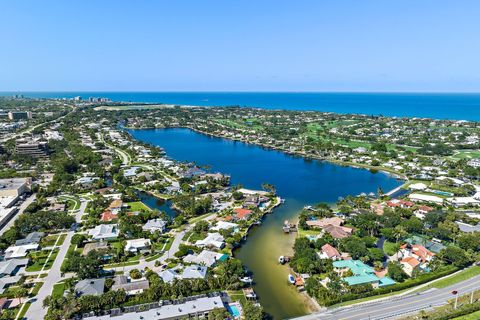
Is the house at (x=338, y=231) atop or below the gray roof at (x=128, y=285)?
below

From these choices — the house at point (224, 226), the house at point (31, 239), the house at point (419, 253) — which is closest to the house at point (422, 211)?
the house at point (419, 253)

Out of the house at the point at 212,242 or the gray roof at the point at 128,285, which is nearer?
the gray roof at the point at 128,285

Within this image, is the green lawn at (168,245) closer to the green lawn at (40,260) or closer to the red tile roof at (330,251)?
the green lawn at (40,260)

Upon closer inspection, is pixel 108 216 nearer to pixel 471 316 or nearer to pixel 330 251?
pixel 330 251

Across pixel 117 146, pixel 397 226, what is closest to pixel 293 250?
pixel 397 226

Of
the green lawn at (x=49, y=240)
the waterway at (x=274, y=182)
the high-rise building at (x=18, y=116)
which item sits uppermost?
the high-rise building at (x=18, y=116)

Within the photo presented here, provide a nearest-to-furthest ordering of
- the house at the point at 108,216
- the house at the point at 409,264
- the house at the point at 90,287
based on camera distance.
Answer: the house at the point at 90,287, the house at the point at 409,264, the house at the point at 108,216

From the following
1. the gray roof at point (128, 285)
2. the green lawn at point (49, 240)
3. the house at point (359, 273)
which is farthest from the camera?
the green lawn at point (49, 240)

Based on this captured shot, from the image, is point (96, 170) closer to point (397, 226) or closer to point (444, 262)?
point (397, 226)
